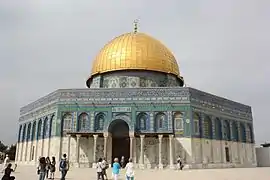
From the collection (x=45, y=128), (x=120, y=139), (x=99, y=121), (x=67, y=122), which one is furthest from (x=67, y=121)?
(x=120, y=139)

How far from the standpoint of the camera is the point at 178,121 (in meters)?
21.9

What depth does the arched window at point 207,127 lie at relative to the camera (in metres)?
22.9

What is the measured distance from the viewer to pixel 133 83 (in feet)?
81.6

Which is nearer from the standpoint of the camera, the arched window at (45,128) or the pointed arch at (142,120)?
the pointed arch at (142,120)

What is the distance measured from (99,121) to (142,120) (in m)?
3.19

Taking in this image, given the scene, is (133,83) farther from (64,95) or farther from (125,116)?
(64,95)

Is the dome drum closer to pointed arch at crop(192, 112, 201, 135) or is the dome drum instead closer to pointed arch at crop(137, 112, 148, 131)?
pointed arch at crop(137, 112, 148, 131)

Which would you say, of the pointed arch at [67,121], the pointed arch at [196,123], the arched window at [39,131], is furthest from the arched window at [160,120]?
the arched window at [39,131]

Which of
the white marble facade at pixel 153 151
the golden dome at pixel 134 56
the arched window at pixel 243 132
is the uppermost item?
the golden dome at pixel 134 56

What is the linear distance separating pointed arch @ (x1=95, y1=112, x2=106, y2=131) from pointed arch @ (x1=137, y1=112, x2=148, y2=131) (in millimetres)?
2572

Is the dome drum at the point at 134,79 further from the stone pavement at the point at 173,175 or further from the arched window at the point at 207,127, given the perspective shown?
the stone pavement at the point at 173,175

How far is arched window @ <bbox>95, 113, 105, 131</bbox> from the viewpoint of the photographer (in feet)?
72.9

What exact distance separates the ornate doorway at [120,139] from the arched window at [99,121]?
0.95m

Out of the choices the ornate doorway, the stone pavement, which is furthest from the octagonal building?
the stone pavement
